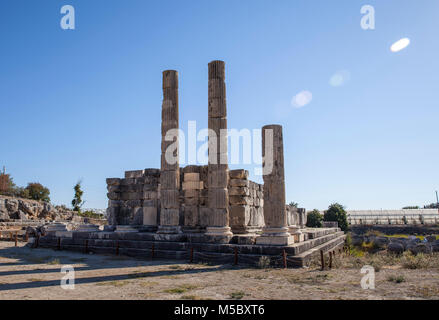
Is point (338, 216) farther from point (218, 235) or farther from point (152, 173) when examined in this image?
point (218, 235)

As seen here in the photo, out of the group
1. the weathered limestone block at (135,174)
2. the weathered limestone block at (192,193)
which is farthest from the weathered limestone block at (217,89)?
the weathered limestone block at (135,174)

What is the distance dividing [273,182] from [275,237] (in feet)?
7.10

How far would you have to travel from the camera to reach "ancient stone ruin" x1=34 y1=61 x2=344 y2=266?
12.9 metres

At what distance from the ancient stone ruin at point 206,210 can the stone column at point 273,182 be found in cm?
4

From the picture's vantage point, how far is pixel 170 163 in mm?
16016

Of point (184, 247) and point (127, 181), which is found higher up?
point (127, 181)

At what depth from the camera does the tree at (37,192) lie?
49.3 meters

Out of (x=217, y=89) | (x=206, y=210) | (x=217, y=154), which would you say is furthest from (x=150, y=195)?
(x=217, y=89)

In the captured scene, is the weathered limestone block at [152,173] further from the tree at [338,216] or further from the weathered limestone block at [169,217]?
the tree at [338,216]

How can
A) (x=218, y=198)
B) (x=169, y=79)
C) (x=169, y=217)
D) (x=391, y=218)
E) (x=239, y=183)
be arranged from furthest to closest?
1. (x=391, y=218)
2. (x=239, y=183)
3. (x=169, y=79)
4. (x=169, y=217)
5. (x=218, y=198)

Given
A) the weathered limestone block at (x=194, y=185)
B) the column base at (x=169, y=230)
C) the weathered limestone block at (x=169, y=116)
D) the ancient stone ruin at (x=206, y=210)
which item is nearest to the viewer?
the ancient stone ruin at (x=206, y=210)

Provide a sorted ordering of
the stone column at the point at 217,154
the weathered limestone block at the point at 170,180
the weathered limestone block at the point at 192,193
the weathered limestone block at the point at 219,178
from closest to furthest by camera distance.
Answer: the stone column at the point at 217,154
the weathered limestone block at the point at 219,178
the weathered limestone block at the point at 170,180
the weathered limestone block at the point at 192,193

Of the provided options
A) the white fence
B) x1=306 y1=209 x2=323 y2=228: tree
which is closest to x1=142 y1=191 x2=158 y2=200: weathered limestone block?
x1=306 y1=209 x2=323 y2=228: tree

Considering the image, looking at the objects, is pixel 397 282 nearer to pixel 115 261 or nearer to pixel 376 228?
pixel 115 261
